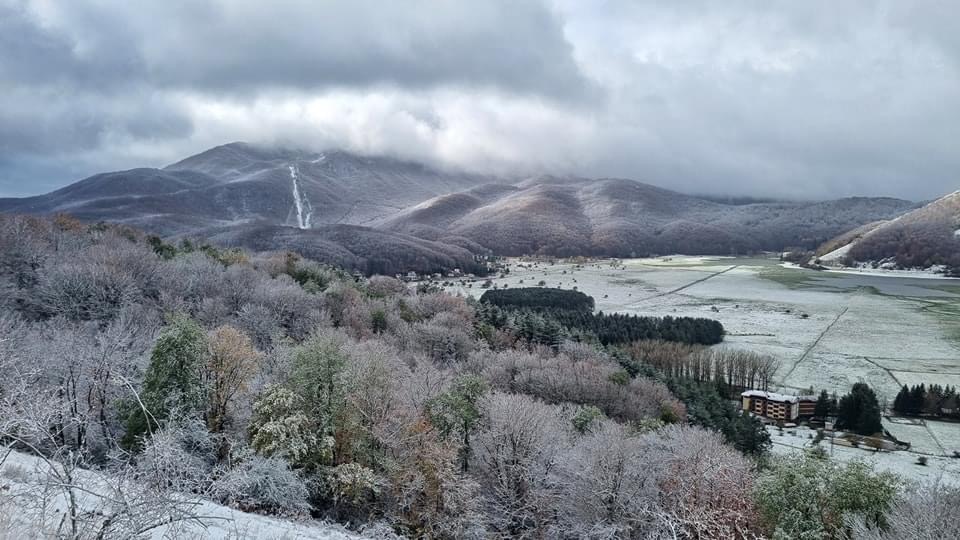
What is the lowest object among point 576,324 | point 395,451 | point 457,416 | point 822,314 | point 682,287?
point 576,324

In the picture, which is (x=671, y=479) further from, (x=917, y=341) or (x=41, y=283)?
(x=917, y=341)

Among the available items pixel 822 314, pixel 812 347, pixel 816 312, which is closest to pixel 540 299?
pixel 812 347

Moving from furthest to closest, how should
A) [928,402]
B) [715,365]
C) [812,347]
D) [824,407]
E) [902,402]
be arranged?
[812,347]
[715,365]
[902,402]
[928,402]
[824,407]

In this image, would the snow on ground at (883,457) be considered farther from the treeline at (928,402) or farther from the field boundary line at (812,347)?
the field boundary line at (812,347)

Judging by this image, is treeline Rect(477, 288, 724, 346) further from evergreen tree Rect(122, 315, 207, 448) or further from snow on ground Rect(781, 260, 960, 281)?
snow on ground Rect(781, 260, 960, 281)

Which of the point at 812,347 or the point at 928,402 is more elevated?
the point at 812,347

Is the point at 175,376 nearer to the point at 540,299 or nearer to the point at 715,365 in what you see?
the point at 715,365

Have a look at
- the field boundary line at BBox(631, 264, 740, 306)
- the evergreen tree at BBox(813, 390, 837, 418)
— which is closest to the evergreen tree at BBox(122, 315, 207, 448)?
the evergreen tree at BBox(813, 390, 837, 418)
